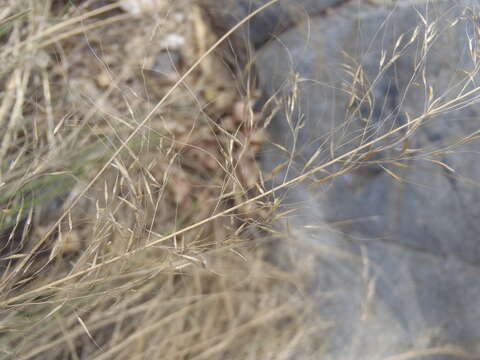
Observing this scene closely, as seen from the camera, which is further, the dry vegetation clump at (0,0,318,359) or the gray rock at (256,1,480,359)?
the gray rock at (256,1,480,359)

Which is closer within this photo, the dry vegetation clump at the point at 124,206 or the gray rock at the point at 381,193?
the dry vegetation clump at the point at 124,206

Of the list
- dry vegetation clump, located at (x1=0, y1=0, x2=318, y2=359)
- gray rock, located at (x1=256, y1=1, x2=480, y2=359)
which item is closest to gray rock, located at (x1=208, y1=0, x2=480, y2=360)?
gray rock, located at (x1=256, y1=1, x2=480, y2=359)

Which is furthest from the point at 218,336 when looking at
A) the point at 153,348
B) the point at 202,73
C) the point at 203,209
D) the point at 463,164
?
the point at 202,73

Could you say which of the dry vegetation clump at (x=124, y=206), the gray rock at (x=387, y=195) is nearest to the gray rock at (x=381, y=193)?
the gray rock at (x=387, y=195)

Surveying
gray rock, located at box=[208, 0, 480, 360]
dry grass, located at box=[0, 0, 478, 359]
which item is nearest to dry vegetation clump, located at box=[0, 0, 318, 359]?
dry grass, located at box=[0, 0, 478, 359]

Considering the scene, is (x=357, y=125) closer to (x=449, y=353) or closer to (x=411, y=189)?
(x=411, y=189)

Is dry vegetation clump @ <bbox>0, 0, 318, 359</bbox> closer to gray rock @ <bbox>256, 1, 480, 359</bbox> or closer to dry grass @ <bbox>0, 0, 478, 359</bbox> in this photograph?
dry grass @ <bbox>0, 0, 478, 359</bbox>

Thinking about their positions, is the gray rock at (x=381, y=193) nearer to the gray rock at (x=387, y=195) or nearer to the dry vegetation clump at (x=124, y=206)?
the gray rock at (x=387, y=195)
